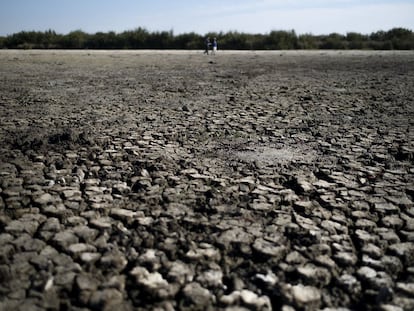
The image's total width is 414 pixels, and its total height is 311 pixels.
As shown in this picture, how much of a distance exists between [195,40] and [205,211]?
36.4m

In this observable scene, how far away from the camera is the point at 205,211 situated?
7.72 ft

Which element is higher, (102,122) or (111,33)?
(111,33)

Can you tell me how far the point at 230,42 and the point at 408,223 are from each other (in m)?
36.9

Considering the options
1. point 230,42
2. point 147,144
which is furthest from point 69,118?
point 230,42

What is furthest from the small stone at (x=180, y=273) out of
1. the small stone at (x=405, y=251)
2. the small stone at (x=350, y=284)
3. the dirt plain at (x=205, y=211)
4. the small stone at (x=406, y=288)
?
the small stone at (x=405, y=251)

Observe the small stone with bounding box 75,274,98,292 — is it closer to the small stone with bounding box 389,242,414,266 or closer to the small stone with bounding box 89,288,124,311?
the small stone with bounding box 89,288,124,311

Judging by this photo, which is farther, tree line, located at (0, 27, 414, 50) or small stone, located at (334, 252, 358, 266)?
tree line, located at (0, 27, 414, 50)

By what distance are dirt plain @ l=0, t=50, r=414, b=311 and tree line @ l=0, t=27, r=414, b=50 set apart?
1278 inches

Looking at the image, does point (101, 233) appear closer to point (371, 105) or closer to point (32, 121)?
point (32, 121)

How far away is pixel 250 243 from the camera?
1.99 metres

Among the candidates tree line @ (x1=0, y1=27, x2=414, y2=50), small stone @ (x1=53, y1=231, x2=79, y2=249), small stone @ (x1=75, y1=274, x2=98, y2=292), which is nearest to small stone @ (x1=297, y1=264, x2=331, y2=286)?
small stone @ (x1=75, y1=274, x2=98, y2=292)

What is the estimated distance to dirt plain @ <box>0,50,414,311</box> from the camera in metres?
1.64

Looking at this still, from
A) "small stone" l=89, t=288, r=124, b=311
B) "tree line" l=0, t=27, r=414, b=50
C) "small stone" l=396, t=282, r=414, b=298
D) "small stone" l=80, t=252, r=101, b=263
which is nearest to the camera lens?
"small stone" l=89, t=288, r=124, b=311

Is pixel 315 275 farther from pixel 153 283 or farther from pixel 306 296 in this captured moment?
pixel 153 283
